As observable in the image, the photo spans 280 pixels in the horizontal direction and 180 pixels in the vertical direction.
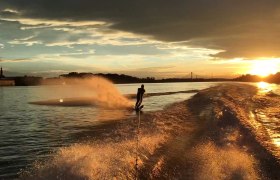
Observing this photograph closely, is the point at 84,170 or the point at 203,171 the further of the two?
the point at 203,171

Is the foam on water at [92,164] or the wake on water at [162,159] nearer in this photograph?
the foam on water at [92,164]

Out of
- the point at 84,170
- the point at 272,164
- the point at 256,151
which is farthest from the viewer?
the point at 256,151

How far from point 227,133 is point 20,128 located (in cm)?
1178

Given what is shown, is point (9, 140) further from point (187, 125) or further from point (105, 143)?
point (187, 125)

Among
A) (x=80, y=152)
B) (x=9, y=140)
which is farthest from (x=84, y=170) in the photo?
(x=9, y=140)

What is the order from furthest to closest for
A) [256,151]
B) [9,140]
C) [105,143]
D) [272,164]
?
[9,140] → [105,143] → [256,151] → [272,164]

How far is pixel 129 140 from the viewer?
13.7 metres

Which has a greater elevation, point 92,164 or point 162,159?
point 92,164

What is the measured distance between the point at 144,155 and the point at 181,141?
3450 millimetres

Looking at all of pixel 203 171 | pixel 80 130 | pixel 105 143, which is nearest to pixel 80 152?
pixel 105 143

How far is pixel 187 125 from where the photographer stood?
1970 cm

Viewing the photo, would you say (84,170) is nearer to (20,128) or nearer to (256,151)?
(256,151)

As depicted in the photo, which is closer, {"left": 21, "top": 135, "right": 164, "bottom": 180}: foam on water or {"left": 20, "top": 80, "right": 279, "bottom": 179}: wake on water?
{"left": 21, "top": 135, "right": 164, "bottom": 180}: foam on water

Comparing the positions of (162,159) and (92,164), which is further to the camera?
(162,159)
